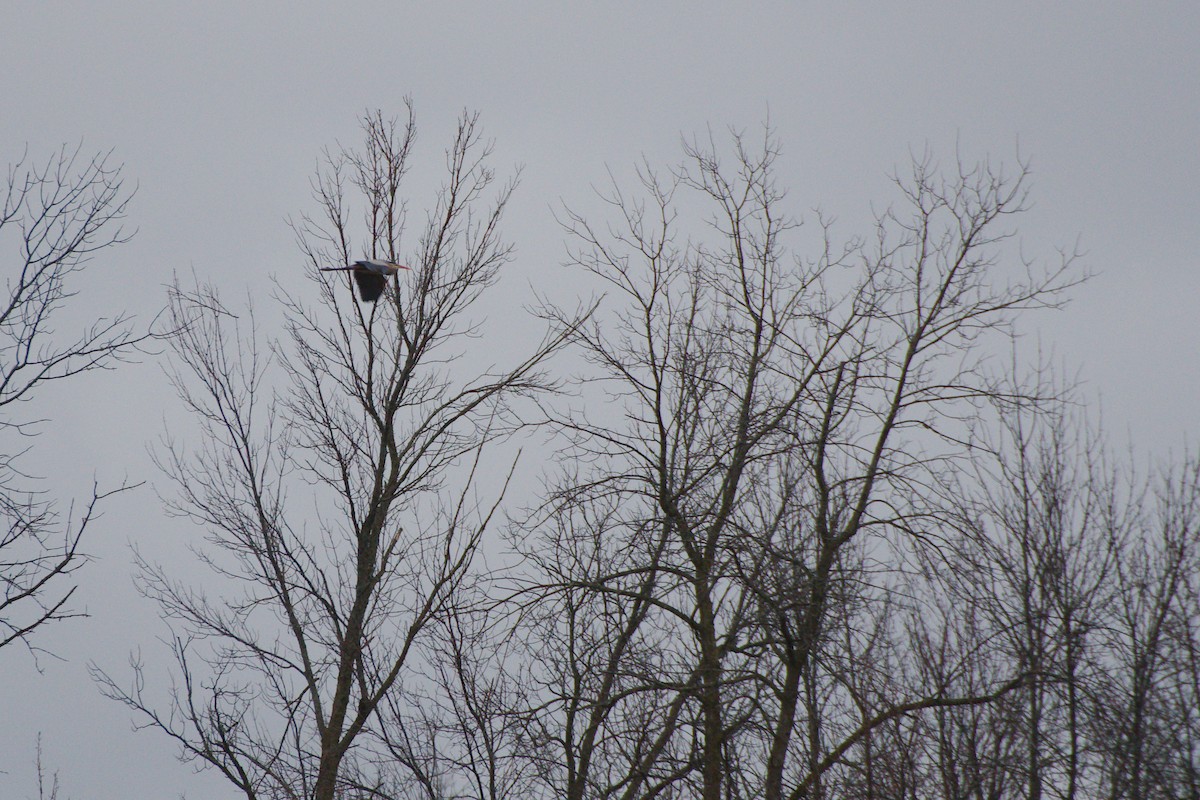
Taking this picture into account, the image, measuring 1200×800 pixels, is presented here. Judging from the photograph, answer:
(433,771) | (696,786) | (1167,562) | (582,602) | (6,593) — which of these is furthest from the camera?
(1167,562)

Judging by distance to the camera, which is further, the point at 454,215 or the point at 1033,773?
the point at 454,215

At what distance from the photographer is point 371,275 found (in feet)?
29.9

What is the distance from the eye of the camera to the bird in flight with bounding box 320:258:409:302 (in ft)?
29.9

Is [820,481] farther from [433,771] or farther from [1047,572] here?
[433,771]

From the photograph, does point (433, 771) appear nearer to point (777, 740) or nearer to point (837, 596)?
point (777, 740)

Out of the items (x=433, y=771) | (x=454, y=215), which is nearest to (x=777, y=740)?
(x=433, y=771)

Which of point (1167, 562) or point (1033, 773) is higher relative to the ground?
point (1167, 562)

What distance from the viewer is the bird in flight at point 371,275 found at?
359 inches

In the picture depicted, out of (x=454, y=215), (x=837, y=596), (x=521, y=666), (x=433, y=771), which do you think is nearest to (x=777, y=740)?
(x=837, y=596)

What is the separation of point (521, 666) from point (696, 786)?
1.44 m

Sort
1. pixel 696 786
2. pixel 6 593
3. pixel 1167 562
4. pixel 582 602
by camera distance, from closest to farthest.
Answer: pixel 6 593, pixel 582 602, pixel 696 786, pixel 1167 562

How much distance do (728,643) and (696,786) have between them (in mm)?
963

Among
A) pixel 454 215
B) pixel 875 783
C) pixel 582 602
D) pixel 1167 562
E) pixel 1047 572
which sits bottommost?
pixel 875 783

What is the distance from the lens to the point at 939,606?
667 centimetres
